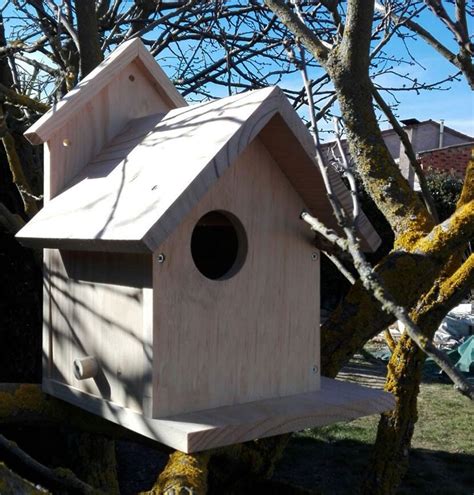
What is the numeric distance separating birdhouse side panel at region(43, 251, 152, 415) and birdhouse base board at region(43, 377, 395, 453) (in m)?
0.03

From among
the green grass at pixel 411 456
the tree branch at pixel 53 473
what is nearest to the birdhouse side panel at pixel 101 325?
the tree branch at pixel 53 473

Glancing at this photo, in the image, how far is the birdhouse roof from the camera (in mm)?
1673

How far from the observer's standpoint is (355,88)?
2.26m

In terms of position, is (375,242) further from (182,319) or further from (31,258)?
(31,258)

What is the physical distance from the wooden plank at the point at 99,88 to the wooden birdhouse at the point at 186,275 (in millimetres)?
10

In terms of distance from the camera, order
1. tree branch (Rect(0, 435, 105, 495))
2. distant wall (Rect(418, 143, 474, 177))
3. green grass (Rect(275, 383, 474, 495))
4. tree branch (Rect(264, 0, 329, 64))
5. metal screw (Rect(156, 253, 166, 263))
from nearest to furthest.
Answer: tree branch (Rect(0, 435, 105, 495)) < metal screw (Rect(156, 253, 166, 263)) < tree branch (Rect(264, 0, 329, 64)) < green grass (Rect(275, 383, 474, 495)) < distant wall (Rect(418, 143, 474, 177))

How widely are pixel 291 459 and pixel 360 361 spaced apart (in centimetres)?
462

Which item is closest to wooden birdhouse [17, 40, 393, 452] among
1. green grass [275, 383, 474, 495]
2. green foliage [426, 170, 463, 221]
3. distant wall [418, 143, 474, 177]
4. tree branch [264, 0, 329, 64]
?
tree branch [264, 0, 329, 64]

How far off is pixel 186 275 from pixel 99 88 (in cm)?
90

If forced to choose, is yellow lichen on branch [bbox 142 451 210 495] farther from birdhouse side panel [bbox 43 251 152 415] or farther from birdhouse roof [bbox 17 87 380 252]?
birdhouse roof [bbox 17 87 380 252]

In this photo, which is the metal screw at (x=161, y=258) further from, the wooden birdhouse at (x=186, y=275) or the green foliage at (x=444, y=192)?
the green foliage at (x=444, y=192)

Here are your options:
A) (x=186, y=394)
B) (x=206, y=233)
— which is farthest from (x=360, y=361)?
(x=186, y=394)

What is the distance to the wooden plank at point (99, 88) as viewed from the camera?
88.0 inches

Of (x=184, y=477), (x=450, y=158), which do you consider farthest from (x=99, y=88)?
(x=450, y=158)
